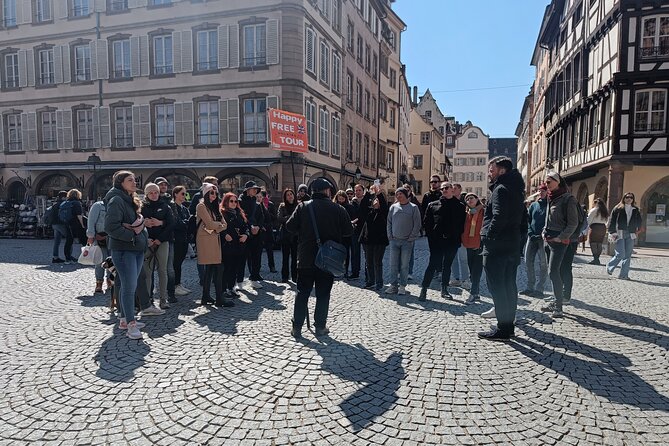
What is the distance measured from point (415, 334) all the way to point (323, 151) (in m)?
18.5

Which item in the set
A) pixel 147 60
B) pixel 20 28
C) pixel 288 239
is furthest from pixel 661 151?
pixel 20 28

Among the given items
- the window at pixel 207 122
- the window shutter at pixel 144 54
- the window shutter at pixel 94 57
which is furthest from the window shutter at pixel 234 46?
the window shutter at pixel 94 57

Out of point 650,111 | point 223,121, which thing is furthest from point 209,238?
point 650,111

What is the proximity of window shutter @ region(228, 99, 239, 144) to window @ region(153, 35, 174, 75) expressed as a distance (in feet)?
12.8

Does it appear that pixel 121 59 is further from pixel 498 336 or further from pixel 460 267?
pixel 498 336

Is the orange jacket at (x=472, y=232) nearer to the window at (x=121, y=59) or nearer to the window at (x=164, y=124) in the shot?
the window at (x=164, y=124)

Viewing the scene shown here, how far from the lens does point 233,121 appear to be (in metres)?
20.2

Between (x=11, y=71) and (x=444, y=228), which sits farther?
(x=11, y=71)

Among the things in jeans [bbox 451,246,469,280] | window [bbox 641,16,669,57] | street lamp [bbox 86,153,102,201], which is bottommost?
jeans [bbox 451,246,469,280]

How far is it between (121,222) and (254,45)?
17224 mm

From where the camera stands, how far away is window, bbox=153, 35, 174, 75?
21.2 metres

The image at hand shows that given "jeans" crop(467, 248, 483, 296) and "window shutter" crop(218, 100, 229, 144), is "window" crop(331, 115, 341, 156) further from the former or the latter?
"jeans" crop(467, 248, 483, 296)

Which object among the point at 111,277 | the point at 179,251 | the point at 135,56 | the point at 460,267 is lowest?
the point at 460,267

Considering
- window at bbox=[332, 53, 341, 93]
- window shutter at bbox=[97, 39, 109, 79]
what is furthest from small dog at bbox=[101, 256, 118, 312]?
window shutter at bbox=[97, 39, 109, 79]
